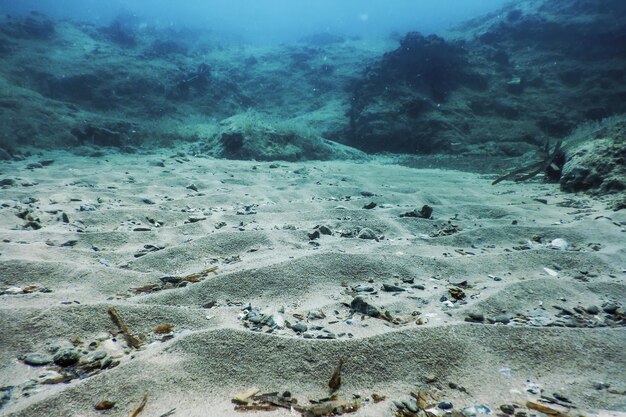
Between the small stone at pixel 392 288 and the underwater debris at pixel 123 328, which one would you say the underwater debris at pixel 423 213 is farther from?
the underwater debris at pixel 123 328

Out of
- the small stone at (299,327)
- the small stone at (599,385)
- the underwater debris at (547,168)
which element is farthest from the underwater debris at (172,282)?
the underwater debris at (547,168)

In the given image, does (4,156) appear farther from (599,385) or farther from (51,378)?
(599,385)

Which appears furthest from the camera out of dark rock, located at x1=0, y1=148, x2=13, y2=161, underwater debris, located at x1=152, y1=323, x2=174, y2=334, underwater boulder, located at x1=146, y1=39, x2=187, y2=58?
underwater boulder, located at x1=146, y1=39, x2=187, y2=58

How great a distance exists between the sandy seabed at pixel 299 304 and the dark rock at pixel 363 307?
3 centimetres

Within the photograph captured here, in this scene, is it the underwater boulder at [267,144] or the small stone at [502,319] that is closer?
the small stone at [502,319]

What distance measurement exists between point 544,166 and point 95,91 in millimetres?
14764

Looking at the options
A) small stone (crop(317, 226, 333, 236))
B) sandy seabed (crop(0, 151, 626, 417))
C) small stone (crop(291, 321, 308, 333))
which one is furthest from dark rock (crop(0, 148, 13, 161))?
small stone (crop(291, 321, 308, 333))

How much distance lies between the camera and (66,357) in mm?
1661

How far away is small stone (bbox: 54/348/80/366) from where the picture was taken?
165cm

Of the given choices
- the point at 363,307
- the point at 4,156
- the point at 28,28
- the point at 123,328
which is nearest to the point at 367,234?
the point at 363,307

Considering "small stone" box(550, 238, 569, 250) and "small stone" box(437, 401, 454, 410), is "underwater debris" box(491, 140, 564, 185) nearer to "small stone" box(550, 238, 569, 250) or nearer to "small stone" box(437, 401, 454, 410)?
"small stone" box(550, 238, 569, 250)

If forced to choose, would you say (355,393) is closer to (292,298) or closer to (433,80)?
(292,298)

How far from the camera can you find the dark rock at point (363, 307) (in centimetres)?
207

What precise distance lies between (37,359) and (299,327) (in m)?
1.26
